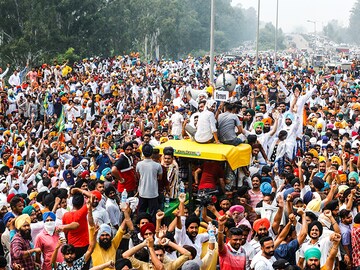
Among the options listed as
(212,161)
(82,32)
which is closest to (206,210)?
(212,161)

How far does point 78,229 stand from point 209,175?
232cm

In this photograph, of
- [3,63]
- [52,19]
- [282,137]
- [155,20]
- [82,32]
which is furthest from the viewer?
[155,20]

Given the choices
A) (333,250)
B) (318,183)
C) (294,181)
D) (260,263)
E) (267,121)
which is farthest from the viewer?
(267,121)

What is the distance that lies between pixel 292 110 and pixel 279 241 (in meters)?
5.63

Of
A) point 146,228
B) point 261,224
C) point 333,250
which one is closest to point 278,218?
point 261,224

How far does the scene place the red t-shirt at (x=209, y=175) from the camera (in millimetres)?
9125

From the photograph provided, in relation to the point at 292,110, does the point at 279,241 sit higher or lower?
lower

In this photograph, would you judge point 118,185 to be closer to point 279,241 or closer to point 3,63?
point 279,241

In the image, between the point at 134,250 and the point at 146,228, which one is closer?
the point at 134,250

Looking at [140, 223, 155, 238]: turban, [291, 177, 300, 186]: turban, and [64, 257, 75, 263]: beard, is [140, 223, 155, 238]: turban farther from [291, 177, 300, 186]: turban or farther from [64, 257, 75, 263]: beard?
[291, 177, 300, 186]: turban

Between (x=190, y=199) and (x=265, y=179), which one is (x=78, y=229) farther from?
(x=265, y=179)

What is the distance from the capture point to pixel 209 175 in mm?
9156

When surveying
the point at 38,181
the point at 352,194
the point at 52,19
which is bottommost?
the point at 38,181

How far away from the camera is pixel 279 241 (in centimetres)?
729
